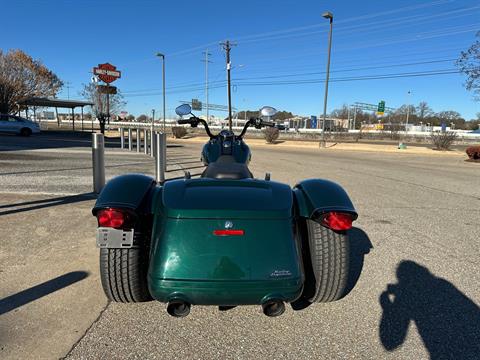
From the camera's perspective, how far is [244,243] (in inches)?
84.8

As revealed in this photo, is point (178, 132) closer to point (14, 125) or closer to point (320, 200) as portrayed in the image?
point (14, 125)

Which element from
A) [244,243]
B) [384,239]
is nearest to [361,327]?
[244,243]

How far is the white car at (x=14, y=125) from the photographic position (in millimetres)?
23138

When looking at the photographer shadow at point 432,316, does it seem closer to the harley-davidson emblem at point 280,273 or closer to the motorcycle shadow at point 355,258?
the motorcycle shadow at point 355,258

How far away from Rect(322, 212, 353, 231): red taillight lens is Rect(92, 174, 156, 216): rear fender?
121 centimetres

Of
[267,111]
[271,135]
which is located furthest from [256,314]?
[271,135]

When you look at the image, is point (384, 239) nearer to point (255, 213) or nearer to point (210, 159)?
point (210, 159)

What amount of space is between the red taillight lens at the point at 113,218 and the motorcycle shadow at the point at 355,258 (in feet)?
4.76

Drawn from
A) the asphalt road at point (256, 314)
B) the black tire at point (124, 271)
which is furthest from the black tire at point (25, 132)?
the black tire at point (124, 271)

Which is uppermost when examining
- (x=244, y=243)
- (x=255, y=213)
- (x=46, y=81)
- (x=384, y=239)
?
(x=46, y=81)

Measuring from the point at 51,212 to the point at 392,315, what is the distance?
4.56 meters

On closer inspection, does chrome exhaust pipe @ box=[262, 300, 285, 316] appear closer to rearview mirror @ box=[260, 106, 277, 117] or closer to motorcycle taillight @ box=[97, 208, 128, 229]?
motorcycle taillight @ box=[97, 208, 128, 229]

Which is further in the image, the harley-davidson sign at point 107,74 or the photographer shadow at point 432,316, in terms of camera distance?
the harley-davidson sign at point 107,74

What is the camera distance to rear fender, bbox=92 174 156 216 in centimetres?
239
